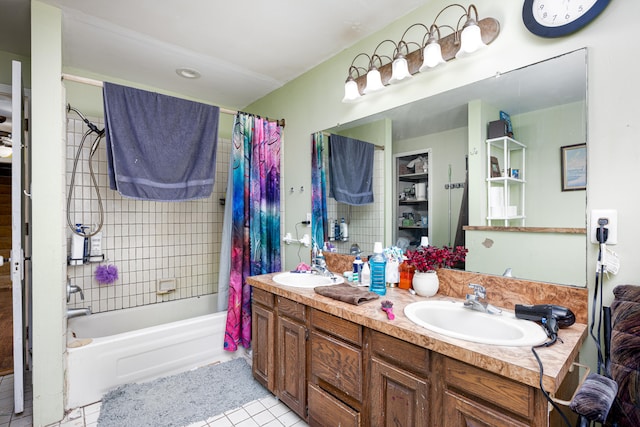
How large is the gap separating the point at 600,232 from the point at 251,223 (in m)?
2.16

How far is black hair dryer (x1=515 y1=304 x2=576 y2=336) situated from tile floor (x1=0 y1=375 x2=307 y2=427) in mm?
1354

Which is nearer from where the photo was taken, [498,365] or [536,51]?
[498,365]

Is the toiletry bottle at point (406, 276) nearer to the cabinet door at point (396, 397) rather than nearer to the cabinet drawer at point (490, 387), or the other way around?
the cabinet door at point (396, 397)

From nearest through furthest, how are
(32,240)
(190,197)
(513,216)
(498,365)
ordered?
(498,365), (513,216), (32,240), (190,197)

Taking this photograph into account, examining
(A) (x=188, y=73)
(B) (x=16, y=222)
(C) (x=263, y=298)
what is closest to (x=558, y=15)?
(C) (x=263, y=298)

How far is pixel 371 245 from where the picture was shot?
2.06m

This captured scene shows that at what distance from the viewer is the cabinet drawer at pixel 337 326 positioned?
4.49ft

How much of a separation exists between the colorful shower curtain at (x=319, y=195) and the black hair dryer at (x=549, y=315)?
1430 millimetres

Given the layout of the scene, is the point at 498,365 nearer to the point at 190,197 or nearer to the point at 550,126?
the point at 550,126

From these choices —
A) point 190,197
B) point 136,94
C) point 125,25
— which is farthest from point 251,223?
point 125,25

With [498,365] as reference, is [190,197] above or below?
above

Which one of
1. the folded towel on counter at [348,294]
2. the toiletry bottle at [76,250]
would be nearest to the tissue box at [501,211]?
the folded towel on counter at [348,294]

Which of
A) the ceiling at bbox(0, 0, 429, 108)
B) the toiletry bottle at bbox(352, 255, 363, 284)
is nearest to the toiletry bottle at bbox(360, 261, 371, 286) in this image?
the toiletry bottle at bbox(352, 255, 363, 284)

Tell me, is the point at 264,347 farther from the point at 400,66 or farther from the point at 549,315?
the point at 400,66
